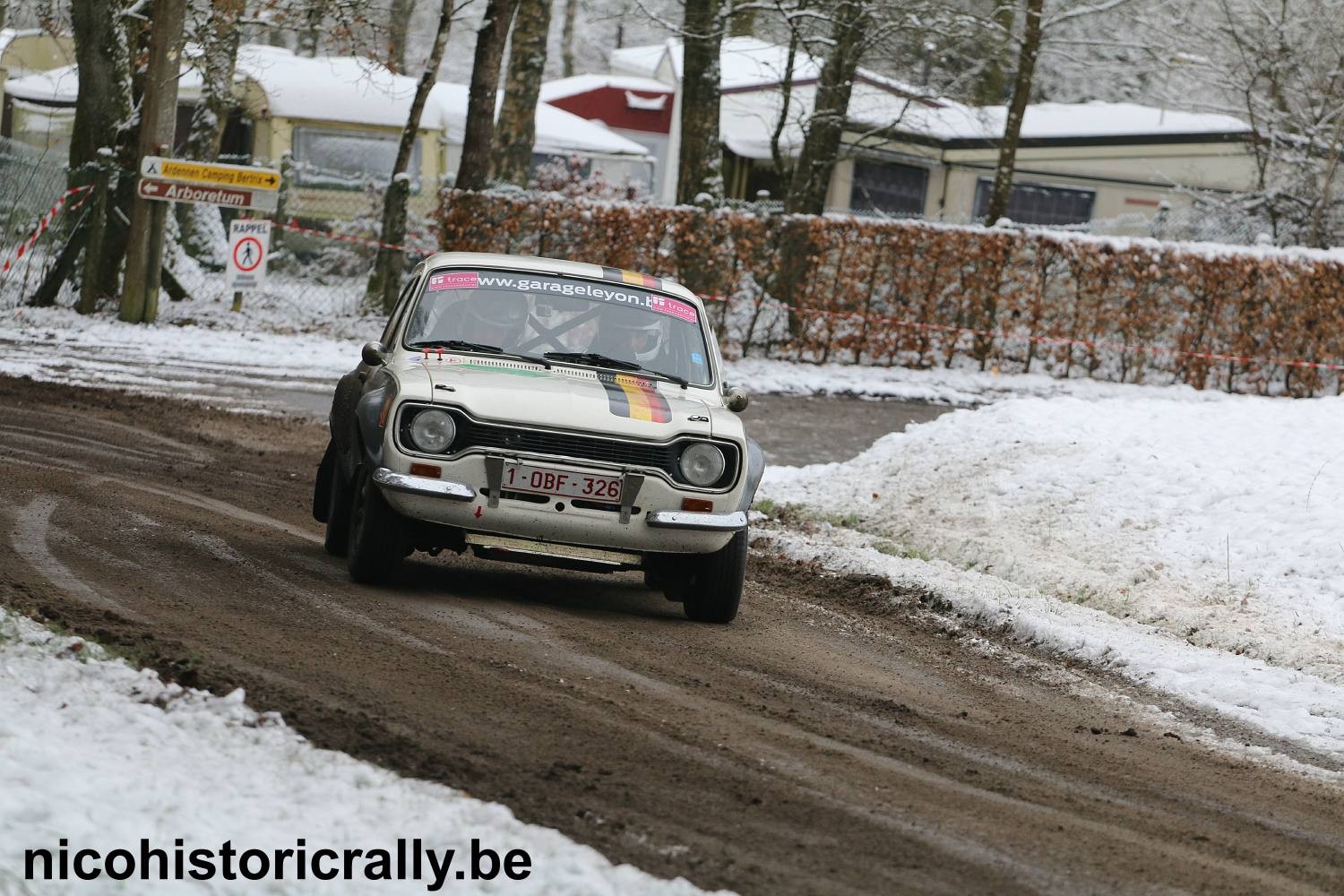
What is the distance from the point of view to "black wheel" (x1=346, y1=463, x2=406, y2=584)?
7777 millimetres

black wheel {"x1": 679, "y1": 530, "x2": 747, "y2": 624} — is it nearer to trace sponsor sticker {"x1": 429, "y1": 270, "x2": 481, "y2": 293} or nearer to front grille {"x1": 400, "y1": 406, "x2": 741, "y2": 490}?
front grille {"x1": 400, "y1": 406, "x2": 741, "y2": 490}

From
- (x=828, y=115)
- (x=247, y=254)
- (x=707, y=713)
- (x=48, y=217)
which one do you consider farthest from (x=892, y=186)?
(x=707, y=713)

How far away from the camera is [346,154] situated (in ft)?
101

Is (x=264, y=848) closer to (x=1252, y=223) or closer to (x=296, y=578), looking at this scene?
(x=296, y=578)

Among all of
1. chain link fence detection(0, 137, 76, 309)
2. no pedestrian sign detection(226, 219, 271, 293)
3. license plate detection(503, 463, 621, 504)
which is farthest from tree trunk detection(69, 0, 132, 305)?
license plate detection(503, 463, 621, 504)

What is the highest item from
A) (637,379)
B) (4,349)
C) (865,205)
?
(865,205)

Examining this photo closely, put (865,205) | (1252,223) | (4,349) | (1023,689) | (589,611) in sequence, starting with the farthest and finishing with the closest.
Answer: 1. (865,205)
2. (1252,223)
3. (4,349)
4. (589,611)
5. (1023,689)

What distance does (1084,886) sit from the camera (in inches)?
185

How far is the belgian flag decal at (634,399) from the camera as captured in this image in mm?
7738

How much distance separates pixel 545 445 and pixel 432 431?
52cm

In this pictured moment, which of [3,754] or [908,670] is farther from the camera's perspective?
[908,670]

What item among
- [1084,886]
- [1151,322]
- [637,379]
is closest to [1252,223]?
[1151,322]

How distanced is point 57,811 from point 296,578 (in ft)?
12.3

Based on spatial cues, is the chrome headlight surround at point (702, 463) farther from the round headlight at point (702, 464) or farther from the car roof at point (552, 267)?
the car roof at point (552, 267)
